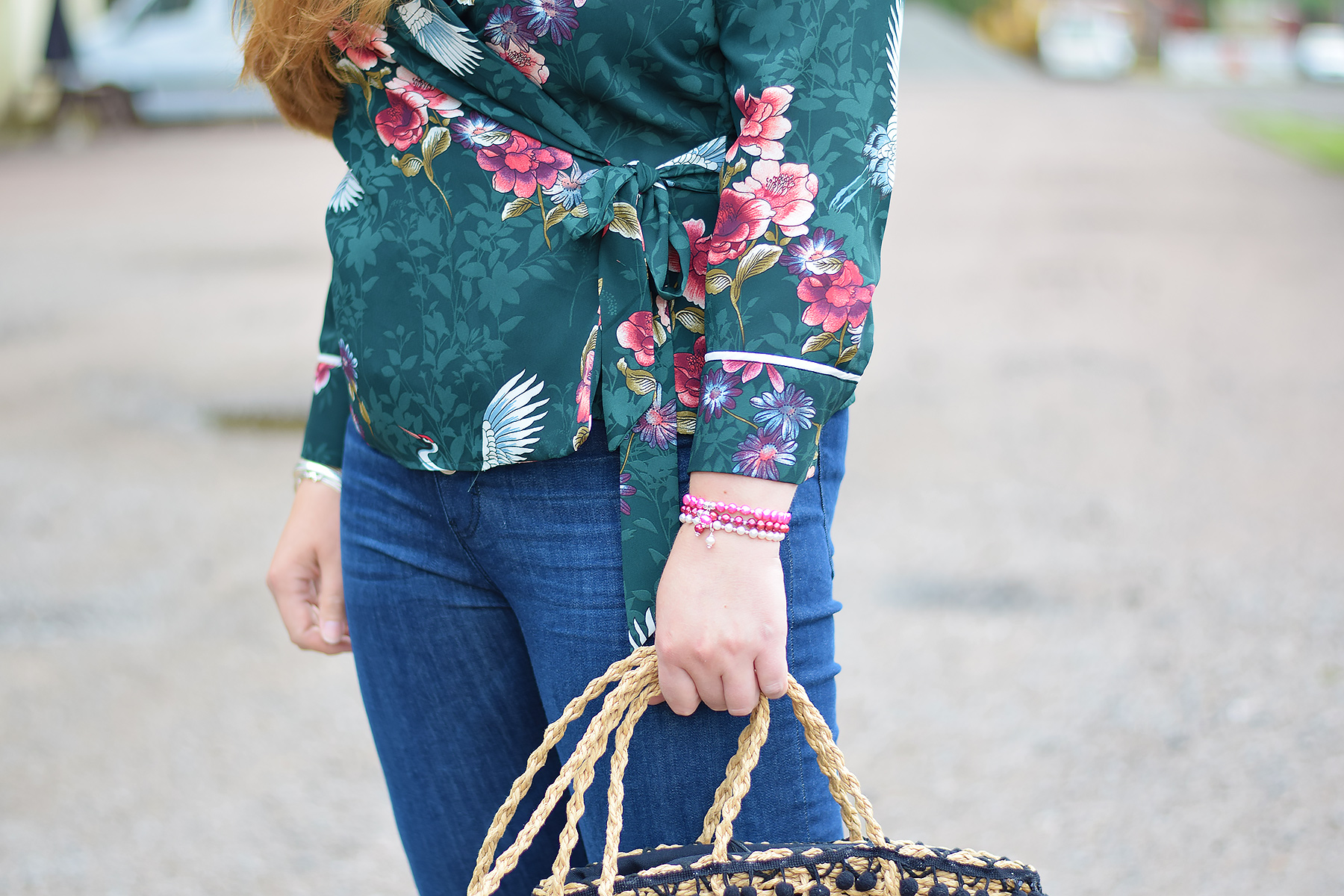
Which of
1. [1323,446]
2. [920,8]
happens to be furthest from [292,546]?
[920,8]

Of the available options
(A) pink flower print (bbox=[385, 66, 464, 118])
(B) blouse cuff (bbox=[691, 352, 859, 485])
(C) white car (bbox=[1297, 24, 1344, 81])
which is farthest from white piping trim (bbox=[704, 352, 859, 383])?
(C) white car (bbox=[1297, 24, 1344, 81])

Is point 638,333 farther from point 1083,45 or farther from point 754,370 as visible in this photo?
point 1083,45

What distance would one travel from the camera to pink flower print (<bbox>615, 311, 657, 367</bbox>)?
3.19 ft

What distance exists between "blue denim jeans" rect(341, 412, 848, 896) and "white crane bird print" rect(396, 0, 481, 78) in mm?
342

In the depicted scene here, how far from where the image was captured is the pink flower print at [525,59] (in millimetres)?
971

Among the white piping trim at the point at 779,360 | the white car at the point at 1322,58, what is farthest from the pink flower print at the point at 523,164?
the white car at the point at 1322,58

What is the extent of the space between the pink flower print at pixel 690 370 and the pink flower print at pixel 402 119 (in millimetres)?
303

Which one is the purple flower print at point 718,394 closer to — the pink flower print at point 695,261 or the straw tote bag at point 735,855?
the pink flower print at point 695,261

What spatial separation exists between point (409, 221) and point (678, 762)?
0.52 m

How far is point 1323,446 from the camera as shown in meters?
4.43

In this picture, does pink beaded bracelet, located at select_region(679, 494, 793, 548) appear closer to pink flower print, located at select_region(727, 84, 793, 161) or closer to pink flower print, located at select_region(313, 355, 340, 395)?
pink flower print, located at select_region(727, 84, 793, 161)

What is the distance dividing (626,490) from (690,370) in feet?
0.38

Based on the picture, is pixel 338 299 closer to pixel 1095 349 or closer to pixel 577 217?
pixel 577 217

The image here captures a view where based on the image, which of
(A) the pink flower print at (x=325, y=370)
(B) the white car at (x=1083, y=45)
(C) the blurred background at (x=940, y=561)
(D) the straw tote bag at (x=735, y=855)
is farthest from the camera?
(B) the white car at (x=1083, y=45)
